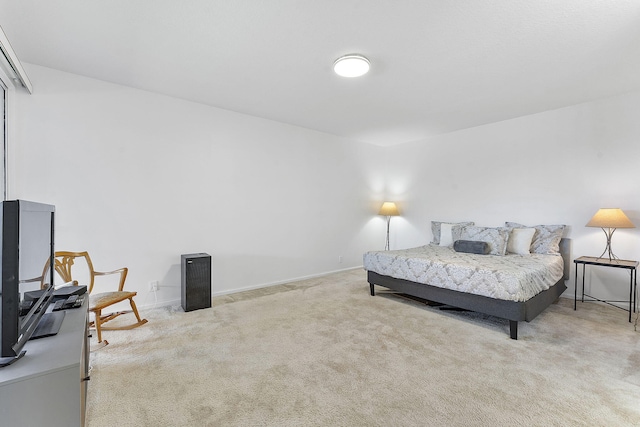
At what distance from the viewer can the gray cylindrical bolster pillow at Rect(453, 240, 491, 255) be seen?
3791 mm

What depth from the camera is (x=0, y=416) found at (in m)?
0.96

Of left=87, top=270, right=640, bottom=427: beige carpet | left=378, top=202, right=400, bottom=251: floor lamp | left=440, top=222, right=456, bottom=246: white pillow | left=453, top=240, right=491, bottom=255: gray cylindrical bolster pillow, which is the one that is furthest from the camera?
left=378, top=202, right=400, bottom=251: floor lamp

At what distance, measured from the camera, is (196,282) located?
11.0ft

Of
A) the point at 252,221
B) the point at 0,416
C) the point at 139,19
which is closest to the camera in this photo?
the point at 0,416

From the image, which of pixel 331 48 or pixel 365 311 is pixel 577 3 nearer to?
pixel 331 48

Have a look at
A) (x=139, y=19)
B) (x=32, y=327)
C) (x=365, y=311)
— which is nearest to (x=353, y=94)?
(x=139, y=19)

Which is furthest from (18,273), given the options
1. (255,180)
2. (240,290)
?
(255,180)

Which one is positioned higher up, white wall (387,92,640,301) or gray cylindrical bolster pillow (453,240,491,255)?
white wall (387,92,640,301)

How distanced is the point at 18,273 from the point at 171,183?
257 centimetres

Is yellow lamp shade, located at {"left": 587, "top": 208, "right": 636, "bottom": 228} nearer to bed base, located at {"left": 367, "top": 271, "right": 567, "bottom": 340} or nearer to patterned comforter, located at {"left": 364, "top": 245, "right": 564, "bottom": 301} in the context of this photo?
patterned comforter, located at {"left": 364, "top": 245, "right": 564, "bottom": 301}

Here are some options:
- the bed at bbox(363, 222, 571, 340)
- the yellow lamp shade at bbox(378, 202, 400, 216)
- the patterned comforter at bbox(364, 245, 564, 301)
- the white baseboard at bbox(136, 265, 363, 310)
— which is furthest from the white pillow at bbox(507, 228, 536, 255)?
the white baseboard at bbox(136, 265, 363, 310)

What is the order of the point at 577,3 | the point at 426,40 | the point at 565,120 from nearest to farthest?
the point at 577,3 < the point at 426,40 < the point at 565,120

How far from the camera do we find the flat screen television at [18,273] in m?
1.07

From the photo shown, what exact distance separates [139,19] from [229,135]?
1928 mm
